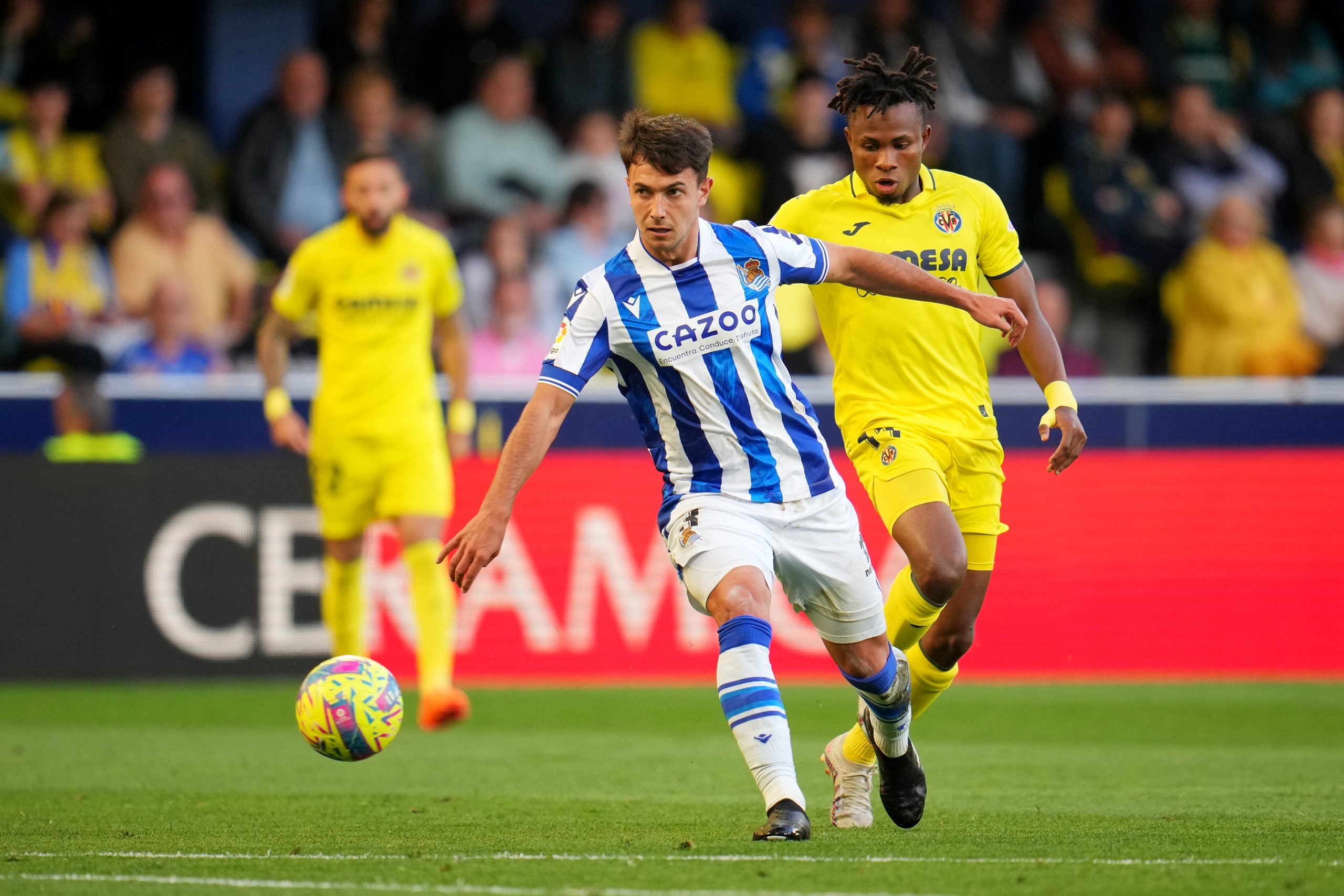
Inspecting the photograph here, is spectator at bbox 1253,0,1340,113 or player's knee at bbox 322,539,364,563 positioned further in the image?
spectator at bbox 1253,0,1340,113

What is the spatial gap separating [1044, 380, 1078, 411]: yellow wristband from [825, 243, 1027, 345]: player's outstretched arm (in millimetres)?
490

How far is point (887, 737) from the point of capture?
225 inches

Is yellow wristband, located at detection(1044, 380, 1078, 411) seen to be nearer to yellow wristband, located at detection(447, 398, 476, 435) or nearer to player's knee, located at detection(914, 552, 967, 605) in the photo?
player's knee, located at detection(914, 552, 967, 605)

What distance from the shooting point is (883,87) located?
6176 mm

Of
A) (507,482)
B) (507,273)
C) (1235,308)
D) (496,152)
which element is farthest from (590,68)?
(507,482)

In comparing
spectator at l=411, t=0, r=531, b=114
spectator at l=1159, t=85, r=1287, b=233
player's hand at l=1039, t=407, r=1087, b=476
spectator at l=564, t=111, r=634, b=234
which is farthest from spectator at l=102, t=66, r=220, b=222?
player's hand at l=1039, t=407, r=1087, b=476

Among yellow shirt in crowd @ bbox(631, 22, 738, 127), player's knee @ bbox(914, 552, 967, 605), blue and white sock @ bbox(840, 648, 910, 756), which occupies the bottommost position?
blue and white sock @ bbox(840, 648, 910, 756)

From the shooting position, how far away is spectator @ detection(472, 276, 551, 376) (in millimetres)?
12844

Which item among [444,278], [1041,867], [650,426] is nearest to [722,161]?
[444,278]

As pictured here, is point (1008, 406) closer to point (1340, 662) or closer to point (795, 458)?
point (1340, 662)

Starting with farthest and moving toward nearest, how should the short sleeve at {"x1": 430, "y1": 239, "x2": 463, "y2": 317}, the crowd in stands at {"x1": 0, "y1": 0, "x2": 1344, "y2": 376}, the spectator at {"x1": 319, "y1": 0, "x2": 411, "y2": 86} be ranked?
the spectator at {"x1": 319, "y1": 0, "x2": 411, "y2": 86} → the crowd in stands at {"x1": 0, "y1": 0, "x2": 1344, "y2": 376} → the short sleeve at {"x1": 430, "y1": 239, "x2": 463, "y2": 317}

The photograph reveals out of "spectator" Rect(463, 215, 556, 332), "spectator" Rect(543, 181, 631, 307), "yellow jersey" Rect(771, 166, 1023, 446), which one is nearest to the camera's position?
"yellow jersey" Rect(771, 166, 1023, 446)

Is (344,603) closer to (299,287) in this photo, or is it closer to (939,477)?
(299,287)

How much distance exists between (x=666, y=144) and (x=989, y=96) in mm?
10909
